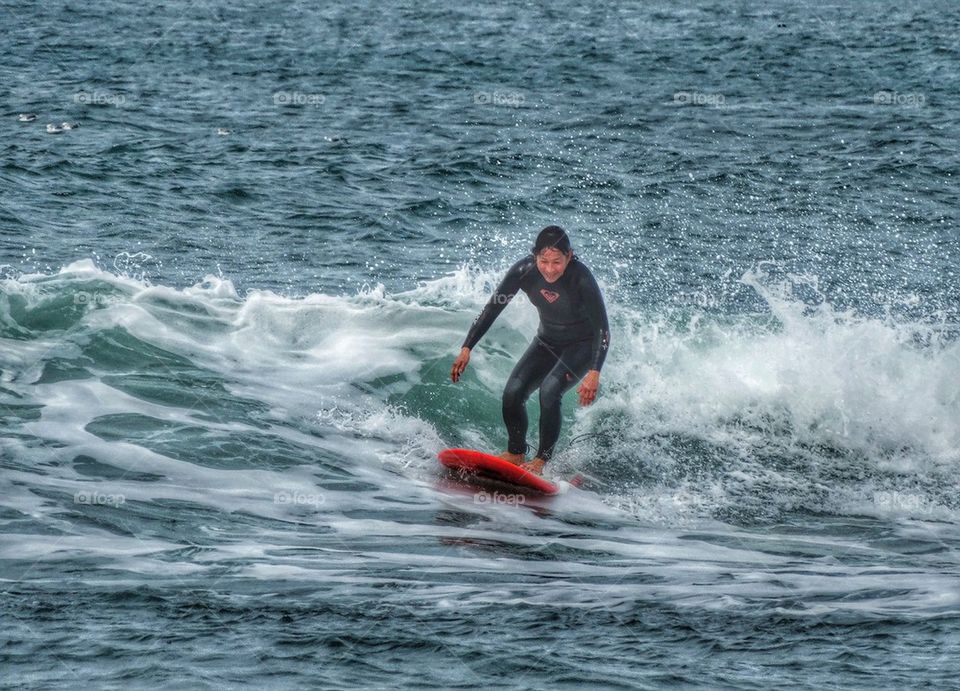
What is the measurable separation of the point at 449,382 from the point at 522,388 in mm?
2525

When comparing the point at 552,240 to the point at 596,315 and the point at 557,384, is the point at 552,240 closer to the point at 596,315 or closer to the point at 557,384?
the point at 596,315

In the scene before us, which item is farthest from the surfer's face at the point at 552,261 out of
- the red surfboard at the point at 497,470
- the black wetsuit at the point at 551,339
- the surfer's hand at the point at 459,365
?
the red surfboard at the point at 497,470

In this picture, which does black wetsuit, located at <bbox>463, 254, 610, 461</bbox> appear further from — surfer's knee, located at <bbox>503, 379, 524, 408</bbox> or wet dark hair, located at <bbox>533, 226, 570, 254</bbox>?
wet dark hair, located at <bbox>533, 226, 570, 254</bbox>

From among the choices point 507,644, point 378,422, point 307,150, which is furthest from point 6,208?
point 507,644

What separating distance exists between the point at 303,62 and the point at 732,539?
73.3 feet

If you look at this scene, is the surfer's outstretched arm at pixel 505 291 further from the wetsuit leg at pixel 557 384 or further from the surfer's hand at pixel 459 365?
the wetsuit leg at pixel 557 384

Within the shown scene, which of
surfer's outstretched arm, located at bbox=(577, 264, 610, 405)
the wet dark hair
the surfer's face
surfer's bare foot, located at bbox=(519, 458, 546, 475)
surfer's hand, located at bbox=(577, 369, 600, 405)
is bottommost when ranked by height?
surfer's bare foot, located at bbox=(519, 458, 546, 475)

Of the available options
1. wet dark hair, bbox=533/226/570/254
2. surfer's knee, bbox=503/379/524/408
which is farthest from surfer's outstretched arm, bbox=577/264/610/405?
surfer's knee, bbox=503/379/524/408

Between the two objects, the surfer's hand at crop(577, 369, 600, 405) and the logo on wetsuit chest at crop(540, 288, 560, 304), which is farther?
the logo on wetsuit chest at crop(540, 288, 560, 304)

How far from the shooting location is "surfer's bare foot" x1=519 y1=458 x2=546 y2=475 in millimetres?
11797

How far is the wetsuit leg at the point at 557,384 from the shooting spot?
466 inches

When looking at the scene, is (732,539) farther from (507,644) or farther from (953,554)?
(507,644)

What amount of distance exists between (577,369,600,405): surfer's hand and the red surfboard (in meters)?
0.74

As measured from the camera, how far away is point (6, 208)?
18516 mm
